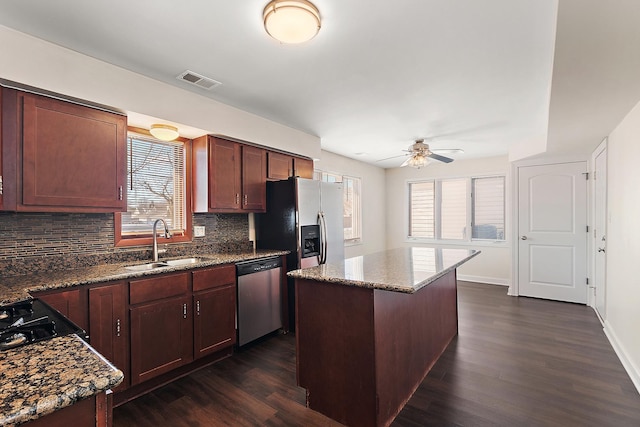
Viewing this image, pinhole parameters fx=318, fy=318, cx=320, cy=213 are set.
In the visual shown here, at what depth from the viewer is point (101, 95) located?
7.41 ft

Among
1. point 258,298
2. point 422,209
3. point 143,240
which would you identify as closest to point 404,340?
point 258,298

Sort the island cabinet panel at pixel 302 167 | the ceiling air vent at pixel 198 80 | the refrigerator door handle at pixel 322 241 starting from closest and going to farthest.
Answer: the ceiling air vent at pixel 198 80, the refrigerator door handle at pixel 322 241, the island cabinet panel at pixel 302 167

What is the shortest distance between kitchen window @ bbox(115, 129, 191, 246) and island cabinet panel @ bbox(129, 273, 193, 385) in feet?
→ 2.18

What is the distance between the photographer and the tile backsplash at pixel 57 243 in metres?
2.17

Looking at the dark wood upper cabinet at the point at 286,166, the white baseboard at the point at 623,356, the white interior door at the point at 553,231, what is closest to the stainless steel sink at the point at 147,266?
the dark wood upper cabinet at the point at 286,166

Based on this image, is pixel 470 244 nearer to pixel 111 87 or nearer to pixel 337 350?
pixel 337 350

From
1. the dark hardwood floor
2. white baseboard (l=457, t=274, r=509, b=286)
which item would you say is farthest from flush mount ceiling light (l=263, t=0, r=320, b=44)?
white baseboard (l=457, t=274, r=509, b=286)

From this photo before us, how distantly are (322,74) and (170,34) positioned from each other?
109cm

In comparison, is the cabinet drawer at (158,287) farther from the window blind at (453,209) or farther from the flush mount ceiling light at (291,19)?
the window blind at (453,209)

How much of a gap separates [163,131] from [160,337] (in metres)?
1.69

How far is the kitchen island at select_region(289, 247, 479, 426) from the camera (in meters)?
1.87

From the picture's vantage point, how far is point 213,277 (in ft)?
9.09

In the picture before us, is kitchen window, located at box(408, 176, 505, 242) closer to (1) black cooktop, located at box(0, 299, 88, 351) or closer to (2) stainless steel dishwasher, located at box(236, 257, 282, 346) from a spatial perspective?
(2) stainless steel dishwasher, located at box(236, 257, 282, 346)

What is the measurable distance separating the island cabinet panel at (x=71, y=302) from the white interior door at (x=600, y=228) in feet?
16.1
